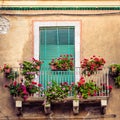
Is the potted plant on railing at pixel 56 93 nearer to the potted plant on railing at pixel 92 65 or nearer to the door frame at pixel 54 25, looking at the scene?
the potted plant on railing at pixel 92 65

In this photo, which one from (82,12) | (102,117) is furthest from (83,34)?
(102,117)

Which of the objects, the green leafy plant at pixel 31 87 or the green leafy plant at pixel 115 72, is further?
the green leafy plant at pixel 115 72

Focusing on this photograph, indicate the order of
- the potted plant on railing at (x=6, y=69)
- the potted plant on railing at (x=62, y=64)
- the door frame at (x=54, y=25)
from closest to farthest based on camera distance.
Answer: the potted plant on railing at (x=62, y=64) < the potted plant on railing at (x=6, y=69) < the door frame at (x=54, y=25)

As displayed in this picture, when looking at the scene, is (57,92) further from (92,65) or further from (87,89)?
(92,65)

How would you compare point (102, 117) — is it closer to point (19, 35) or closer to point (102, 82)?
point (102, 82)

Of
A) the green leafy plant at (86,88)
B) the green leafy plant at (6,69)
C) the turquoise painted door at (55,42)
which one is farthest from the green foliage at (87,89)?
the green leafy plant at (6,69)

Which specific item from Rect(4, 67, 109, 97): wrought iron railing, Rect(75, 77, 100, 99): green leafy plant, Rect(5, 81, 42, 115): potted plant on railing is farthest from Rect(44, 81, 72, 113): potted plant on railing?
Rect(4, 67, 109, 97): wrought iron railing

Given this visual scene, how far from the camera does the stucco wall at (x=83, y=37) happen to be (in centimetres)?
2338

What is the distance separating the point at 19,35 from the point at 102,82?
2.57 meters

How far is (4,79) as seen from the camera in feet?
76.2

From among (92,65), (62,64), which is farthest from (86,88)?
(62,64)

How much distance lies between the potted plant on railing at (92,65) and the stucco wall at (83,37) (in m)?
0.50

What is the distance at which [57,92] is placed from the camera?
22.5 metres

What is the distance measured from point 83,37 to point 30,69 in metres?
1.76
